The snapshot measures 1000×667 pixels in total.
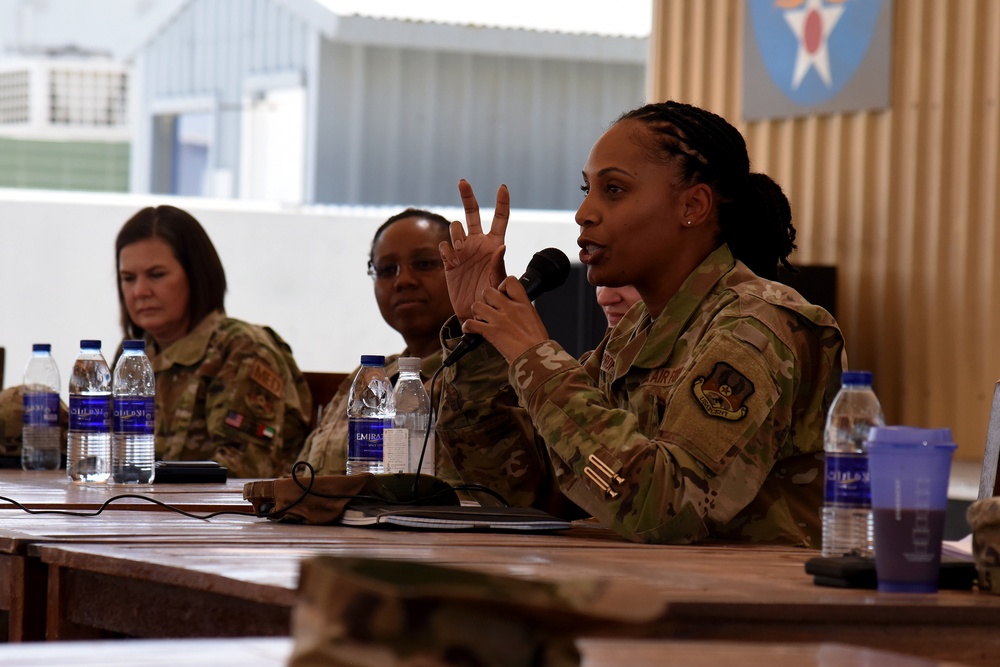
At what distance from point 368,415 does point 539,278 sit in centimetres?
73

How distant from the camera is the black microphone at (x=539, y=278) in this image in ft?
7.18

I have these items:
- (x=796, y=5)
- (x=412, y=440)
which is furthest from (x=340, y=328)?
(x=412, y=440)

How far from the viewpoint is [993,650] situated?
49.1 inches

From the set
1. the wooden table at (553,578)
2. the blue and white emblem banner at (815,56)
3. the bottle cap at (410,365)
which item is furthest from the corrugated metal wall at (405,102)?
the wooden table at (553,578)

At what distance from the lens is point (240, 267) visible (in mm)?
6504

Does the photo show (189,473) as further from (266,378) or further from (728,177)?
(728,177)

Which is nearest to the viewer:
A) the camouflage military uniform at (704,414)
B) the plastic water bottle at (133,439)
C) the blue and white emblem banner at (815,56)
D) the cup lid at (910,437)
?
the cup lid at (910,437)

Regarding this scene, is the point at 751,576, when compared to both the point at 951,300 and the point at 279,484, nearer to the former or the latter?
the point at 279,484

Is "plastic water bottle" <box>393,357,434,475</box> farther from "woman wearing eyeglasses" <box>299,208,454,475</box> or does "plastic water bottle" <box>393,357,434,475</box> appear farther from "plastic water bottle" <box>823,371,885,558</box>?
"plastic water bottle" <box>823,371,885,558</box>

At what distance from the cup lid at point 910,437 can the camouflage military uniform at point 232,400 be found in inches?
85.2

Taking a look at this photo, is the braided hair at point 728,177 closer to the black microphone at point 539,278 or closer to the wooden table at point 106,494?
the black microphone at point 539,278

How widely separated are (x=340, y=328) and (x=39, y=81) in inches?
75.0

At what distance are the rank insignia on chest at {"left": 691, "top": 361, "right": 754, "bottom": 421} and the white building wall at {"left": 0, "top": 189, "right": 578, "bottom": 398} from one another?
4793mm

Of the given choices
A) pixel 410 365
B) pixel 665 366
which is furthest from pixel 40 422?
pixel 665 366
